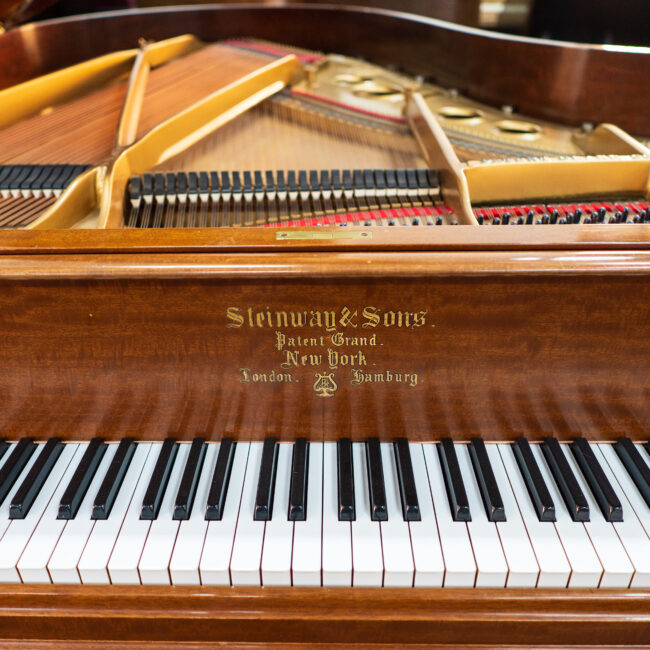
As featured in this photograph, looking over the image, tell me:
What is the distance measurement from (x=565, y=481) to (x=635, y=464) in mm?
214

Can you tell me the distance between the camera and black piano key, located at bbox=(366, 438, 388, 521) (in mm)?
1502

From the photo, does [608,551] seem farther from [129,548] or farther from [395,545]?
[129,548]

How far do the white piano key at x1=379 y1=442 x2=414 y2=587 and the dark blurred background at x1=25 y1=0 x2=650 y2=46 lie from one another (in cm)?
391

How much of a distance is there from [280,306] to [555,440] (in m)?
0.85

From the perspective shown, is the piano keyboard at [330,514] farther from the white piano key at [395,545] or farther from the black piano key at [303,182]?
the black piano key at [303,182]

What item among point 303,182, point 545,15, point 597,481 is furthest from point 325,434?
point 545,15

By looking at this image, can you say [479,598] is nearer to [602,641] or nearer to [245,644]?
[602,641]

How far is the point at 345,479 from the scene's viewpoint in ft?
5.15

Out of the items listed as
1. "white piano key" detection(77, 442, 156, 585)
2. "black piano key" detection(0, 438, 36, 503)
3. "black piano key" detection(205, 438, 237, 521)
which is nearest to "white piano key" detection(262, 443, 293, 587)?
"black piano key" detection(205, 438, 237, 521)

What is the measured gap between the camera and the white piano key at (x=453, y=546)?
4.69 feet

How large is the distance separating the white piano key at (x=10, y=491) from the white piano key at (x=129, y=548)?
30cm

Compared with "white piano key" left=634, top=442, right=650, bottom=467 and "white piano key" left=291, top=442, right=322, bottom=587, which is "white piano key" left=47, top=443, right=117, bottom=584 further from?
"white piano key" left=634, top=442, right=650, bottom=467

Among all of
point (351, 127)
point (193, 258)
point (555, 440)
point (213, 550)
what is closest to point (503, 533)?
point (555, 440)

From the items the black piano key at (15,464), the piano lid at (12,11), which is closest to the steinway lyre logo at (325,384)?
the black piano key at (15,464)
